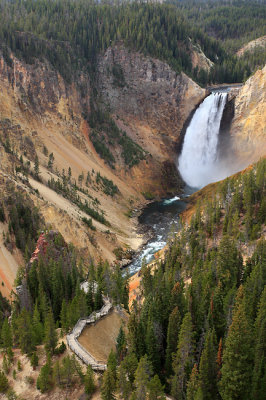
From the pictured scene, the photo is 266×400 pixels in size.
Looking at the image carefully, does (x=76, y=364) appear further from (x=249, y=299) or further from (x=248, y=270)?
(x=248, y=270)

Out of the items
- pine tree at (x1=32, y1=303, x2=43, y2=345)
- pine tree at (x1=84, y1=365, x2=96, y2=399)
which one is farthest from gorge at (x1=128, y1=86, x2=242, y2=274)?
pine tree at (x1=84, y1=365, x2=96, y2=399)

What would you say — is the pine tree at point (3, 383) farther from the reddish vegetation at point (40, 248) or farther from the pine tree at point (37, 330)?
the reddish vegetation at point (40, 248)

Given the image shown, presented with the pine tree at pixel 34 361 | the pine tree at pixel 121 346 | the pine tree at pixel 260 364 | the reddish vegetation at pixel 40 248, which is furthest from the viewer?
the reddish vegetation at pixel 40 248

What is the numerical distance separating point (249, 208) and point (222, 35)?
546 feet

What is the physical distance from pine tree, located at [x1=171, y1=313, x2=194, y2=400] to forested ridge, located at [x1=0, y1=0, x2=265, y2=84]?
76647 mm

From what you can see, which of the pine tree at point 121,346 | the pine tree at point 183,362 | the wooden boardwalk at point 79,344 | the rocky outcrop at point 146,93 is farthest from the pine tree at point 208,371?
the rocky outcrop at point 146,93

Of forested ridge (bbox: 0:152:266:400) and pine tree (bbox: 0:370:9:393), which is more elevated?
forested ridge (bbox: 0:152:266:400)

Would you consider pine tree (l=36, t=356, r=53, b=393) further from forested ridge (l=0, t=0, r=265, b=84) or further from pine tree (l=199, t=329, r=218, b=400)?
forested ridge (l=0, t=0, r=265, b=84)

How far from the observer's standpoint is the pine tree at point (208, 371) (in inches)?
1038

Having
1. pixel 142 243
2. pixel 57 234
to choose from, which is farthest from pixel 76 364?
pixel 142 243

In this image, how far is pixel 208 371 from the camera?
26781 mm

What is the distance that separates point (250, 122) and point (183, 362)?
74225 millimetres

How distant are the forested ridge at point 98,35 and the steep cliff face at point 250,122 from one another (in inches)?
920

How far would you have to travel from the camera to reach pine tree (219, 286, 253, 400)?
2530cm
